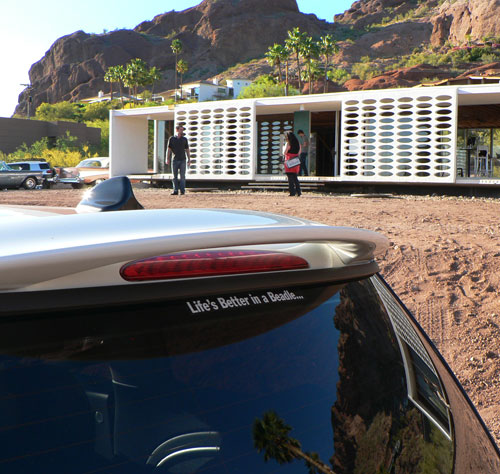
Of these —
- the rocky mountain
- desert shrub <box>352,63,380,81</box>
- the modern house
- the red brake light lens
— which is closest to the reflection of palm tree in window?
the red brake light lens

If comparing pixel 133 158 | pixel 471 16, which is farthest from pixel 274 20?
pixel 133 158

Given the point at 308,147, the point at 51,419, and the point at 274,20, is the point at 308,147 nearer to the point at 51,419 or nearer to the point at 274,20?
the point at 51,419

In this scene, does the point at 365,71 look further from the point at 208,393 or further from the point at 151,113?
the point at 208,393

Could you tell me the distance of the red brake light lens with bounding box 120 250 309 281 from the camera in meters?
1.14

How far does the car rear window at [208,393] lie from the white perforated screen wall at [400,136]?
59.7 ft

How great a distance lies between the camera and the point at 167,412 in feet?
3.80

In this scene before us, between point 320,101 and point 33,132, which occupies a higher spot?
point 33,132

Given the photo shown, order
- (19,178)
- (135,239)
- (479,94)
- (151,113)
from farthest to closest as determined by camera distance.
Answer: (19,178) → (151,113) → (479,94) → (135,239)

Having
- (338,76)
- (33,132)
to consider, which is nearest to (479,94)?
(33,132)

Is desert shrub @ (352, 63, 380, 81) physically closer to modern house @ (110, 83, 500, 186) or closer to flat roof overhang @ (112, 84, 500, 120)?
modern house @ (110, 83, 500, 186)

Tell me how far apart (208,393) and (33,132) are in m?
60.7

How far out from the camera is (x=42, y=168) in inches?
1187

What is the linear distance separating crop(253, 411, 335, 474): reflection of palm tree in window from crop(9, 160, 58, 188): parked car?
30.1 m

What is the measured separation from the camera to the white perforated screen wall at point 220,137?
23.1 metres
